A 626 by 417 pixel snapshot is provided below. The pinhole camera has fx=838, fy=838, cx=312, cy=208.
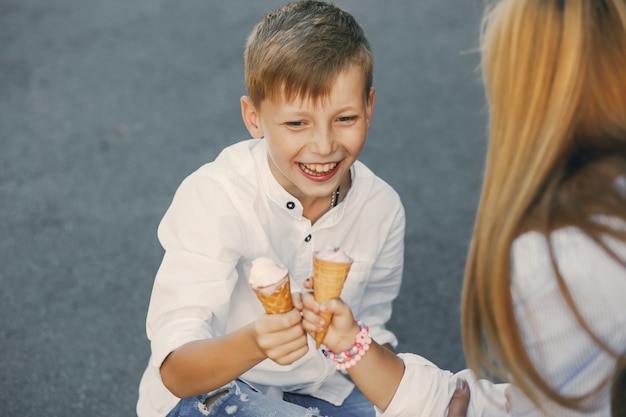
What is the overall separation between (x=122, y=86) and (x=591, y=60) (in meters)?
3.93

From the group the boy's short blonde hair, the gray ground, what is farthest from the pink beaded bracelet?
the gray ground

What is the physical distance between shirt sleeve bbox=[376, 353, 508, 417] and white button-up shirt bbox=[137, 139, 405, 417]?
453 mm

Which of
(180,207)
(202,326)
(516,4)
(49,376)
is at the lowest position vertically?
(49,376)

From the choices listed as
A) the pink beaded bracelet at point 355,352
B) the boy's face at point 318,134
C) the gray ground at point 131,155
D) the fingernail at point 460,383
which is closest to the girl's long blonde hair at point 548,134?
the pink beaded bracelet at point 355,352

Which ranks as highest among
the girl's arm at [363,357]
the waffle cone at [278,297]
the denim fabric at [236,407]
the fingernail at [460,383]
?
the waffle cone at [278,297]

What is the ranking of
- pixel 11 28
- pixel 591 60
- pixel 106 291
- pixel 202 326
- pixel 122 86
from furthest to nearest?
1. pixel 11 28
2. pixel 122 86
3. pixel 106 291
4. pixel 202 326
5. pixel 591 60

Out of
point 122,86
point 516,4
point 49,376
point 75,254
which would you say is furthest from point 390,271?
point 122,86

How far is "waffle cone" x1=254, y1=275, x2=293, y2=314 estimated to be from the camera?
173cm

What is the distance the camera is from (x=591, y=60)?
5.09ft

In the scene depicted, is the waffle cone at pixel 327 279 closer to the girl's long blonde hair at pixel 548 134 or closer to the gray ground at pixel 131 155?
the girl's long blonde hair at pixel 548 134

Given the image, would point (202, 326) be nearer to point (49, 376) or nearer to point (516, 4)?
point (516, 4)

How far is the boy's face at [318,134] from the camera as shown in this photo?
7.04 ft

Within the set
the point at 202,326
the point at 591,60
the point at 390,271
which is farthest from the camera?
the point at 390,271

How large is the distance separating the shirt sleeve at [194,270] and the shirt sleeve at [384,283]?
1.72 feet
